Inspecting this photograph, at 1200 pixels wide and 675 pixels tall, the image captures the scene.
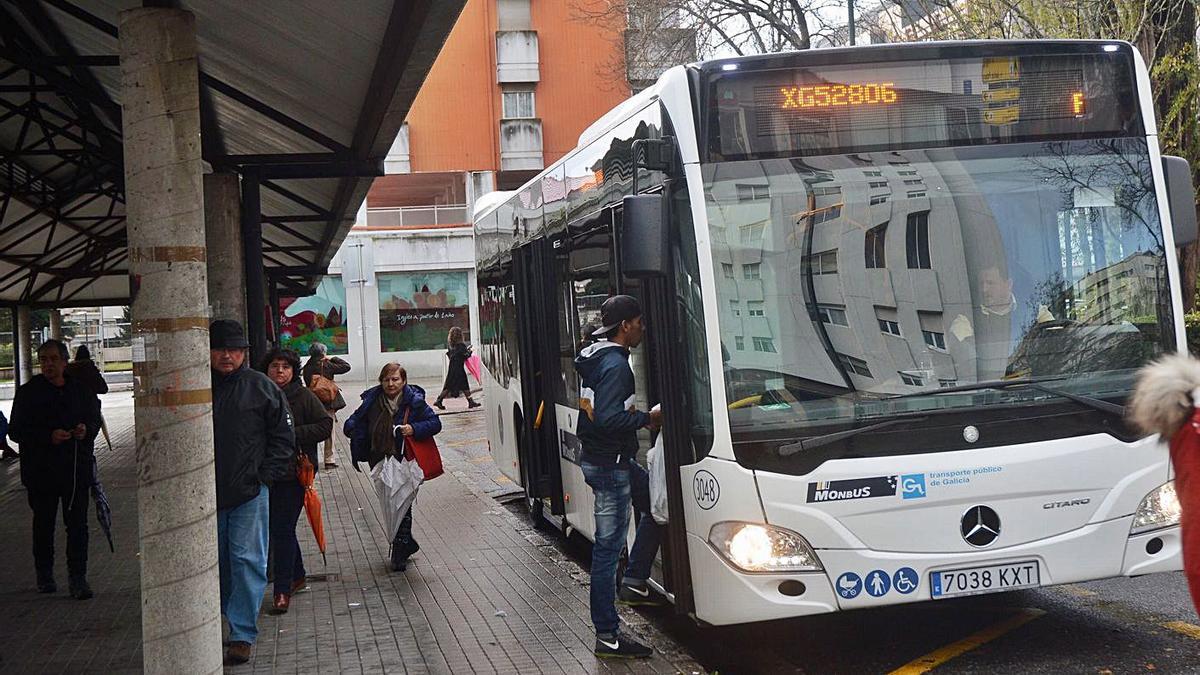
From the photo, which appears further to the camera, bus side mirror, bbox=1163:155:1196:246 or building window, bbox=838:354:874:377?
bus side mirror, bbox=1163:155:1196:246

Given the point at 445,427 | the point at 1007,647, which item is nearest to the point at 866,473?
the point at 1007,647

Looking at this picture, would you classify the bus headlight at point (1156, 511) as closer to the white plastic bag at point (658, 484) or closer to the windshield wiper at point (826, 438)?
the windshield wiper at point (826, 438)

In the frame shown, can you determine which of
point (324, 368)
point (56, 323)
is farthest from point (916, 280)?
point (56, 323)

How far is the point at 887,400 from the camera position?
625cm

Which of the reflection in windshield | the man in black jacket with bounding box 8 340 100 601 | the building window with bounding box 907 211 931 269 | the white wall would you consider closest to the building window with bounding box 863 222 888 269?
the reflection in windshield

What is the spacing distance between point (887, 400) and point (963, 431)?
15.1 inches

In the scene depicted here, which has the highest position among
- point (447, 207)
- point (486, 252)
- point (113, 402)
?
point (447, 207)

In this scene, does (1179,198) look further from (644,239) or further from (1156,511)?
(644,239)

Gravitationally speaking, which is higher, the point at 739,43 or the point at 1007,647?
the point at 739,43

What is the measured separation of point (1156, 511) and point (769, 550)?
1933mm

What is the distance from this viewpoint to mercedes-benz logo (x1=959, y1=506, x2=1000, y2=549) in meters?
6.25

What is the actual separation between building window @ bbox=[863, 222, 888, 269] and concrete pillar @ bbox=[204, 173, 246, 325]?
254 inches

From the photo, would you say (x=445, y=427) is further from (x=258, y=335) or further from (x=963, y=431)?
(x=963, y=431)

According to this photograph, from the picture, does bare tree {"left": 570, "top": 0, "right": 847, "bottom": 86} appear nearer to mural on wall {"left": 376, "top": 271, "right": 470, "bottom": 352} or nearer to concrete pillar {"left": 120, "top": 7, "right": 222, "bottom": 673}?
mural on wall {"left": 376, "top": 271, "right": 470, "bottom": 352}
